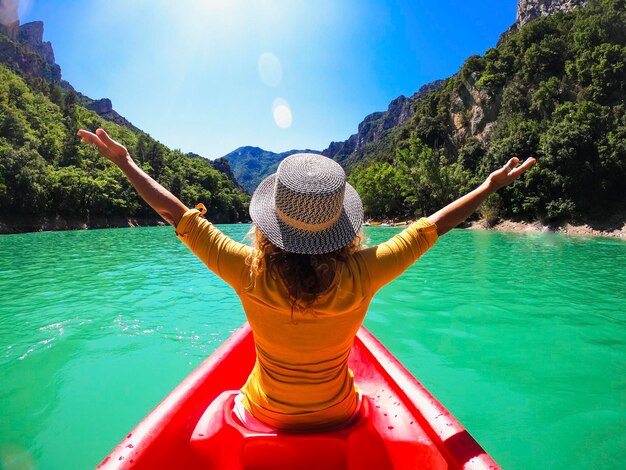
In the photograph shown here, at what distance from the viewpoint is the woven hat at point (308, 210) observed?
1205mm

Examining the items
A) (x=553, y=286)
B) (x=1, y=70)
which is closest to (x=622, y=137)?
(x=553, y=286)

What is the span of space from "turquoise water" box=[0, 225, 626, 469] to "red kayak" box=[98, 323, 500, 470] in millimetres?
1553

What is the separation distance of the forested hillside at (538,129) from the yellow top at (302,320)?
32503mm

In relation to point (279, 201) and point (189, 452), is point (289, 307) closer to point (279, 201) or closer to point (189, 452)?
point (279, 201)

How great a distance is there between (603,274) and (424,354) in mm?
8383

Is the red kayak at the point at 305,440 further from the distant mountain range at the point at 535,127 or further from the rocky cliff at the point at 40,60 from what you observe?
the rocky cliff at the point at 40,60

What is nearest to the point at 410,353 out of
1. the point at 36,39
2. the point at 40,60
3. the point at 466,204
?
the point at 466,204

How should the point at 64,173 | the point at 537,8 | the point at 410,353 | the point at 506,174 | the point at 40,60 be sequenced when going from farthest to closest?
the point at 40,60
the point at 537,8
the point at 64,173
the point at 410,353
the point at 506,174

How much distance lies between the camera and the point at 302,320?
129cm

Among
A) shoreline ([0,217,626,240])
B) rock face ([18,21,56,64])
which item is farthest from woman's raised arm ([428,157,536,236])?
rock face ([18,21,56,64])

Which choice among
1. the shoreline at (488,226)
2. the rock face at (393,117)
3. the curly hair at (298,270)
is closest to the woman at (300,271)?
the curly hair at (298,270)

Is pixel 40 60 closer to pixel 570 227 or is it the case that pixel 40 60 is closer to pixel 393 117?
pixel 393 117

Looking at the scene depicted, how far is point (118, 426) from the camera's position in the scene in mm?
3385

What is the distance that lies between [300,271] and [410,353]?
414cm
